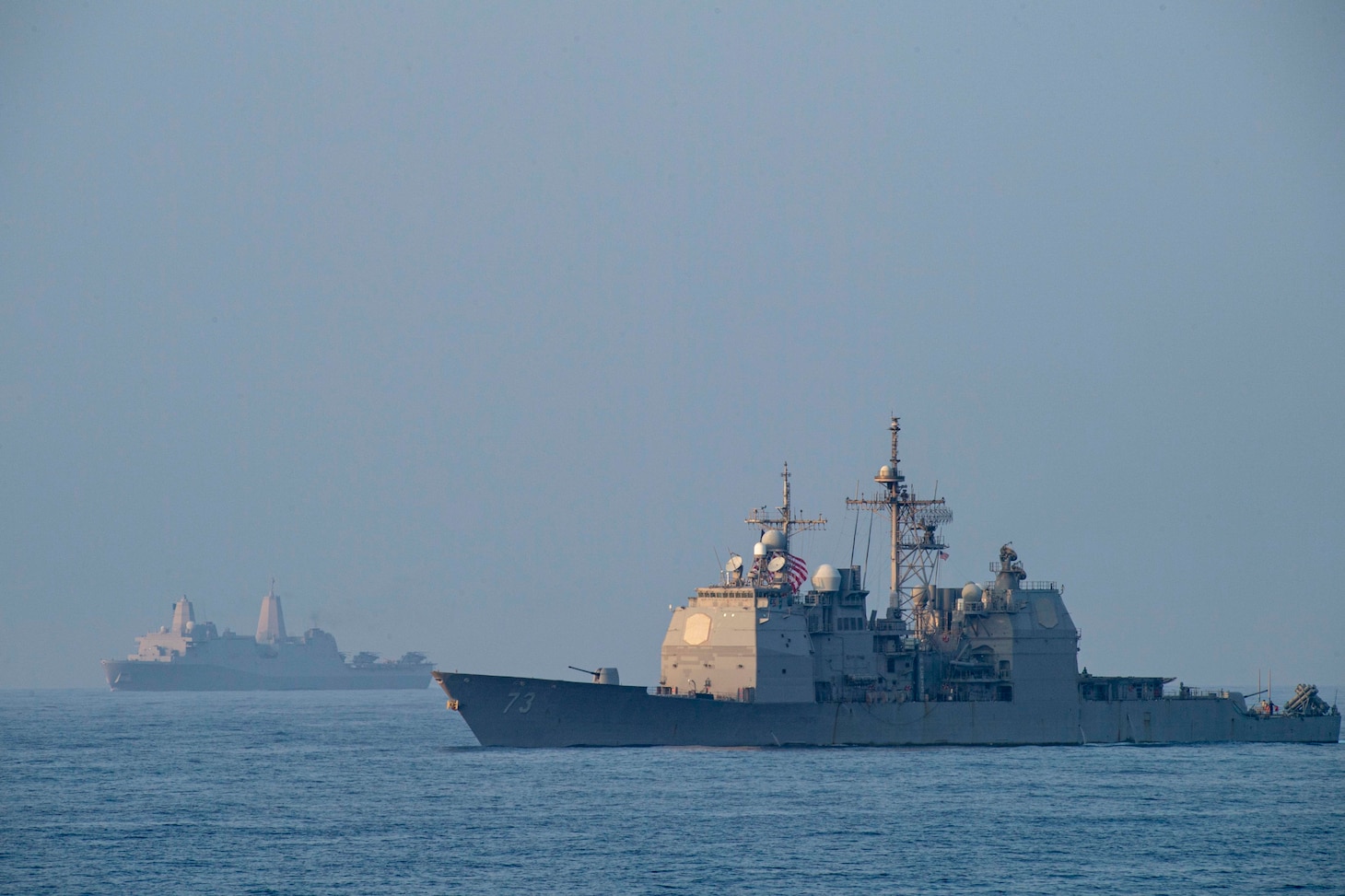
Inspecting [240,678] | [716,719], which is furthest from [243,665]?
[716,719]

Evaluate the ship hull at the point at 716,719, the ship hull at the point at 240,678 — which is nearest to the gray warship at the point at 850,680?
the ship hull at the point at 716,719

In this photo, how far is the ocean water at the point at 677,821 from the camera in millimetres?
27547

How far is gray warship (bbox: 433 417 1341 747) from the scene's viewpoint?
4478 cm

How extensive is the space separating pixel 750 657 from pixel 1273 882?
19182 millimetres

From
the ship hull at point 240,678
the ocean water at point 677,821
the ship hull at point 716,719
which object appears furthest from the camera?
the ship hull at point 240,678

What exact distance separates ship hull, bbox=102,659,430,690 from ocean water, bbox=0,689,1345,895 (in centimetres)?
10287

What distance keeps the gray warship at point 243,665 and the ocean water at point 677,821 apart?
104 m

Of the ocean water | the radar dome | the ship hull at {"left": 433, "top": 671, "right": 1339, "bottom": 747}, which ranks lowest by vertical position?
the ocean water

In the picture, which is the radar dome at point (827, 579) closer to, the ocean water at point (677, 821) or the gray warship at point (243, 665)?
the ocean water at point (677, 821)

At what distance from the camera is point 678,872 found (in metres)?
27.6

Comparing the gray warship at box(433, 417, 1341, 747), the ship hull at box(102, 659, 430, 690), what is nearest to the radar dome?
the gray warship at box(433, 417, 1341, 747)

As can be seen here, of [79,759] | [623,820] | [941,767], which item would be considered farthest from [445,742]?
[623,820]

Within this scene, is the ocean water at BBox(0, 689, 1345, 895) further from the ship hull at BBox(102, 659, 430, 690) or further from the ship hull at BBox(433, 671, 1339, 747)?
the ship hull at BBox(102, 659, 430, 690)

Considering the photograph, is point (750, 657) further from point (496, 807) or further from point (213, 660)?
point (213, 660)
